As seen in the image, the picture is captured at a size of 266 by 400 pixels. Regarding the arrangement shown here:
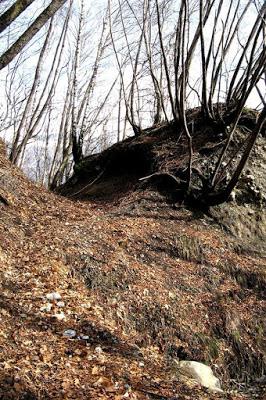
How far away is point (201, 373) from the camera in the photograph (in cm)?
352

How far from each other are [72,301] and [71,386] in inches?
44.7

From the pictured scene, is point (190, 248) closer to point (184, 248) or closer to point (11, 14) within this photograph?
point (184, 248)

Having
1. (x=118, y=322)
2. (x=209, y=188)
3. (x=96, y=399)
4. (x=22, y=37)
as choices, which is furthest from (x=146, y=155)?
(x=96, y=399)

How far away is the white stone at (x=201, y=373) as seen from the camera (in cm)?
344

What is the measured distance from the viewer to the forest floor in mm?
2934

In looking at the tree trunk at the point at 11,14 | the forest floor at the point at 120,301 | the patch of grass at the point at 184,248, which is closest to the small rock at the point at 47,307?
the forest floor at the point at 120,301

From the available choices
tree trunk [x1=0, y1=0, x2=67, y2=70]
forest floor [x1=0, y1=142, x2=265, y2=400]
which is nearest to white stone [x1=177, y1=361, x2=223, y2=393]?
forest floor [x1=0, y1=142, x2=265, y2=400]

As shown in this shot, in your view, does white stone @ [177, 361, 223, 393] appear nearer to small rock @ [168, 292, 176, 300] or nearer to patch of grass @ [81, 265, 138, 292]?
small rock @ [168, 292, 176, 300]

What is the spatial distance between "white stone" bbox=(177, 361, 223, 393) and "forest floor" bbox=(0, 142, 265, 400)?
0.12 m

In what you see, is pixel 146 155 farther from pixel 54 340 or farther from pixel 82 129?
pixel 54 340

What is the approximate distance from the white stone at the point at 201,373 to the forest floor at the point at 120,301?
12 centimetres

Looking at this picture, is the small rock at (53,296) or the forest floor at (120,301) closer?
the forest floor at (120,301)

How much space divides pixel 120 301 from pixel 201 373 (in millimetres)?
1061

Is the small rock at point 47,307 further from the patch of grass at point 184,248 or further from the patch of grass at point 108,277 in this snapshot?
the patch of grass at point 184,248
